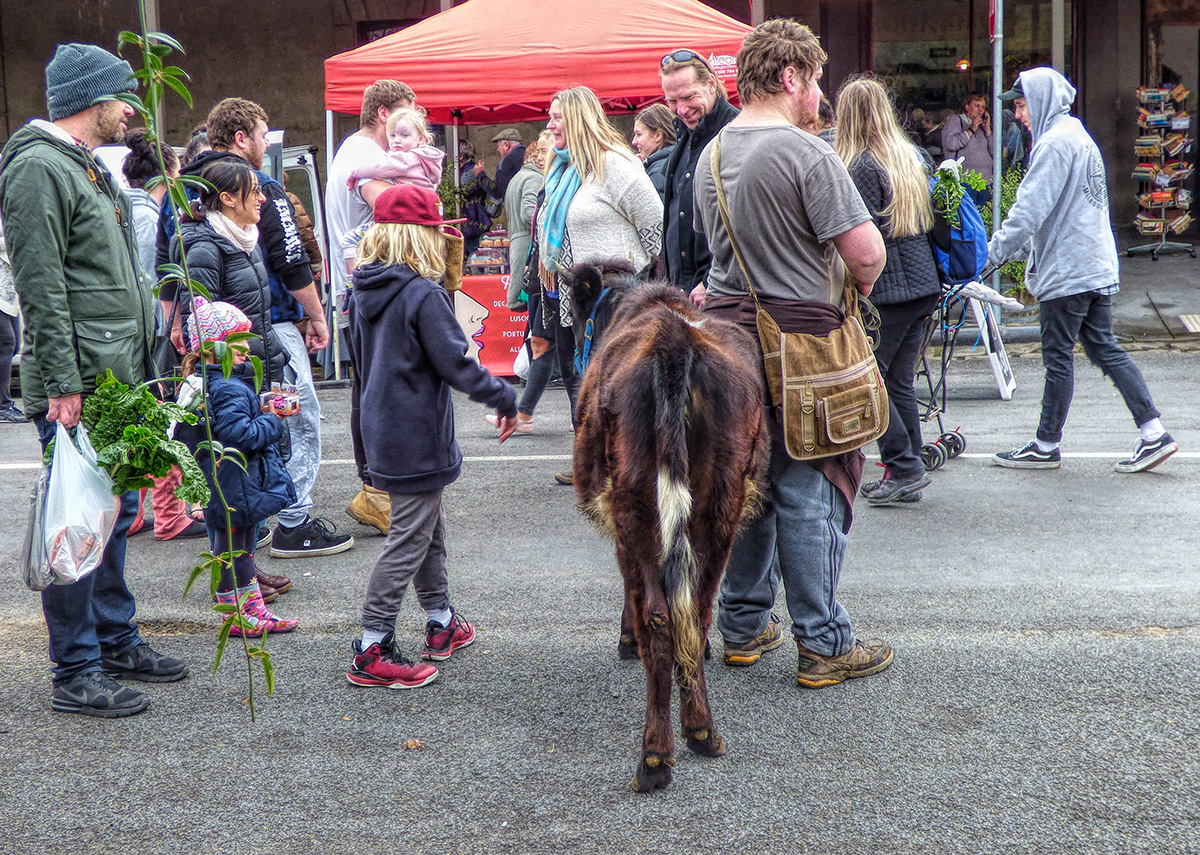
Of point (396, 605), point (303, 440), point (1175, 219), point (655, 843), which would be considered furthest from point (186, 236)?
point (1175, 219)

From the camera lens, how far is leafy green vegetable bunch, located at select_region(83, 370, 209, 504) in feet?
11.9

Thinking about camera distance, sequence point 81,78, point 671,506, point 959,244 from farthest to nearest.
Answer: point 959,244
point 81,78
point 671,506

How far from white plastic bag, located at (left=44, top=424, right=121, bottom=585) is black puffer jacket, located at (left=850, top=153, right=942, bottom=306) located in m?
3.77

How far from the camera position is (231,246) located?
5.15 m

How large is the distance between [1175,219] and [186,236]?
15827 millimetres

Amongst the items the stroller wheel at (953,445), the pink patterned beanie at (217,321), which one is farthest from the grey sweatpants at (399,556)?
the stroller wheel at (953,445)

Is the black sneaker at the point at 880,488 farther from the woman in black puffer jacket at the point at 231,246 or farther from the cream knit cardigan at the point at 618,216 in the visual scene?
the woman in black puffer jacket at the point at 231,246

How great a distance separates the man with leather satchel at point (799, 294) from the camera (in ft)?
11.9

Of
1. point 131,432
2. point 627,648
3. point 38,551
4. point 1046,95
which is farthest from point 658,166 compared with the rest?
point 38,551

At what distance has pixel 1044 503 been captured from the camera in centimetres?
612

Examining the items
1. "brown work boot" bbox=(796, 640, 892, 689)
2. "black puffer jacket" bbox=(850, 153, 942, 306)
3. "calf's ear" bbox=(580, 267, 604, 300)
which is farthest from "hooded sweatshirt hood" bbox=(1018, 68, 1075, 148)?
"brown work boot" bbox=(796, 640, 892, 689)

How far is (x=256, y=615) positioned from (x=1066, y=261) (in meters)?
4.84

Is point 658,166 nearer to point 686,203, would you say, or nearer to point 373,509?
point 686,203

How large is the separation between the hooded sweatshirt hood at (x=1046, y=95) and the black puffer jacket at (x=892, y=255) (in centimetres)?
151
